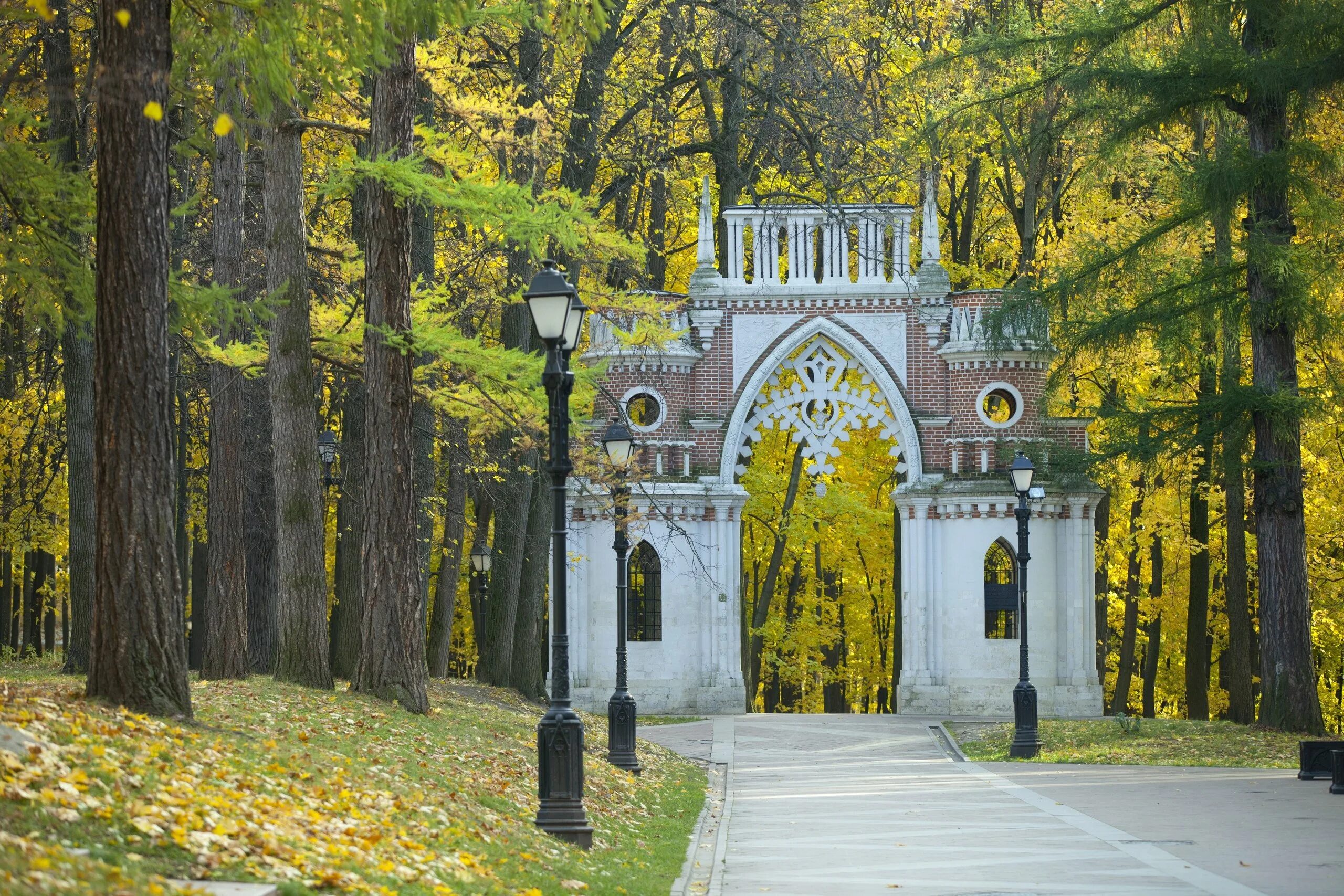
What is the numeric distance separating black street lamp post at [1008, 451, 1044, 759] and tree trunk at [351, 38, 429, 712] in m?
7.97

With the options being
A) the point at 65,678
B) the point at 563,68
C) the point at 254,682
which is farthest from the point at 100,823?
the point at 563,68

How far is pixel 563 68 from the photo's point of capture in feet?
74.9

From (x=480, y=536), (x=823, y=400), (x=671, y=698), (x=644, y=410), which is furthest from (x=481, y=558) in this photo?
(x=823, y=400)

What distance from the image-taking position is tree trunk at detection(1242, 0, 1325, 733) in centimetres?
1881

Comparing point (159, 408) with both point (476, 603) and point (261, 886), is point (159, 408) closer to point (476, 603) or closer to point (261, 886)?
point (261, 886)

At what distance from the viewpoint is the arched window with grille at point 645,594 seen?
26.3 m

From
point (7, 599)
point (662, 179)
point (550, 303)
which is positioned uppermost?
point (662, 179)

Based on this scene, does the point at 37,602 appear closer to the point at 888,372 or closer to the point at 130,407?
the point at 888,372

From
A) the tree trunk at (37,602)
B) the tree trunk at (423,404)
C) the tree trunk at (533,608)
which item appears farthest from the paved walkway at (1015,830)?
the tree trunk at (37,602)

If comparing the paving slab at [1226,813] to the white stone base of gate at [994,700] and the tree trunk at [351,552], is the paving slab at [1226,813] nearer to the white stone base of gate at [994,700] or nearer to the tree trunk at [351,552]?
the white stone base of gate at [994,700]

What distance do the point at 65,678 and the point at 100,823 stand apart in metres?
11.5

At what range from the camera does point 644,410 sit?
1064 inches

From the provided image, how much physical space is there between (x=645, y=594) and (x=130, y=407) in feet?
56.8

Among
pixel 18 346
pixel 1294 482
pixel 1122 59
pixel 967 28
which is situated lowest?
pixel 1294 482
